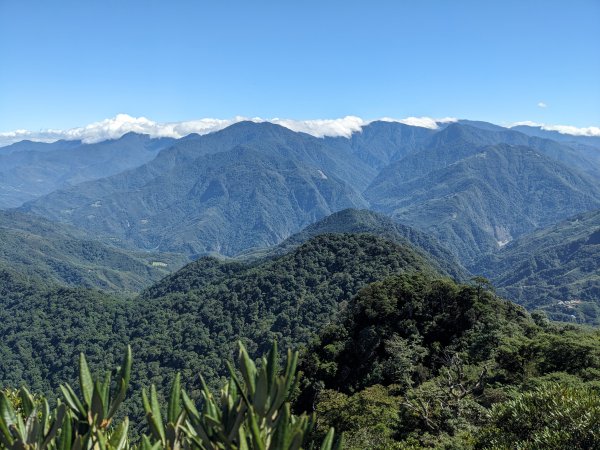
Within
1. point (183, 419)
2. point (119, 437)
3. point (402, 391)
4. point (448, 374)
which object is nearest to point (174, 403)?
point (183, 419)

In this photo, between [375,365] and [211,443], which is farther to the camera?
[375,365]

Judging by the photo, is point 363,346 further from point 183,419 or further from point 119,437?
point 119,437

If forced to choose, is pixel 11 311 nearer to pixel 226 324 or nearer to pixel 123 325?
pixel 123 325

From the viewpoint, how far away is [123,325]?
153m

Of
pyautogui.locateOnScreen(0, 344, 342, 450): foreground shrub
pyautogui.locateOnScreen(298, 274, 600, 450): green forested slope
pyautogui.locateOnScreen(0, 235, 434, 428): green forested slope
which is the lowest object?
pyautogui.locateOnScreen(0, 235, 434, 428): green forested slope

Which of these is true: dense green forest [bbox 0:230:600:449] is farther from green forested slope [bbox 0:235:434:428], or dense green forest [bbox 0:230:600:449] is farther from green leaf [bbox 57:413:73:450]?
green leaf [bbox 57:413:73:450]

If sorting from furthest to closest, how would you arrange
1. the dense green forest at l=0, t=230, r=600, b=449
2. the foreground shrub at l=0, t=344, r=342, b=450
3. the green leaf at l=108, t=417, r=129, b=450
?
the dense green forest at l=0, t=230, r=600, b=449, the green leaf at l=108, t=417, r=129, b=450, the foreground shrub at l=0, t=344, r=342, b=450

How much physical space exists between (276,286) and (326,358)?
70.2m

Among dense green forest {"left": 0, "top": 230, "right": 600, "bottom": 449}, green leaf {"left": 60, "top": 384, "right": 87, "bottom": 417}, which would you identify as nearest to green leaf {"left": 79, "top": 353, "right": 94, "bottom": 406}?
green leaf {"left": 60, "top": 384, "right": 87, "bottom": 417}

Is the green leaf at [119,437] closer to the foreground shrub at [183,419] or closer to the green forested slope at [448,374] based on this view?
the foreground shrub at [183,419]

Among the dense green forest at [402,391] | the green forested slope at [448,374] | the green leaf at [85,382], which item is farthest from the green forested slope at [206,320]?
the green leaf at [85,382]

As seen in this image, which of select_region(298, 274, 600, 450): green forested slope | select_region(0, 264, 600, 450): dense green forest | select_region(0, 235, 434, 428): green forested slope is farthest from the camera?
select_region(0, 235, 434, 428): green forested slope

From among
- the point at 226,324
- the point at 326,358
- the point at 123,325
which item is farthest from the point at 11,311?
the point at 326,358

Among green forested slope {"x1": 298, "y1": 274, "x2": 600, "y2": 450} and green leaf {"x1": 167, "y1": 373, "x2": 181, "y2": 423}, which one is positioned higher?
green leaf {"x1": 167, "y1": 373, "x2": 181, "y2": 423}
